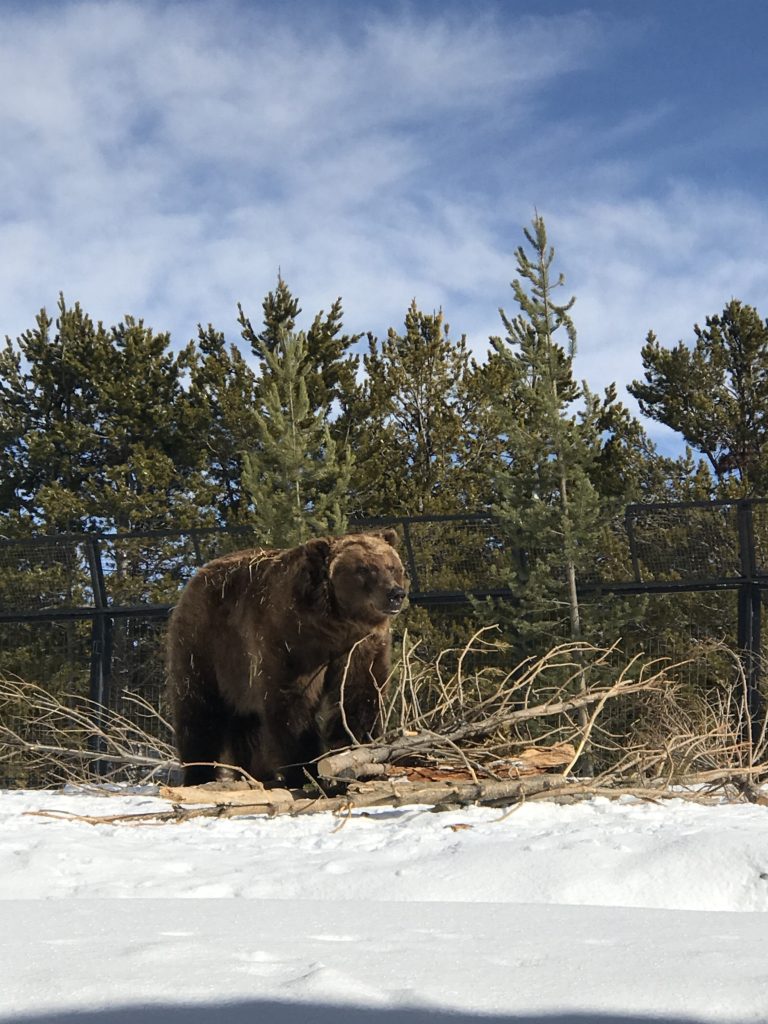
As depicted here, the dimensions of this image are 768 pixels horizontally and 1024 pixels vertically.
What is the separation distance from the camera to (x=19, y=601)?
1177cm

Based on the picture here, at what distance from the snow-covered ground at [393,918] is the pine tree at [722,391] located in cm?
2239

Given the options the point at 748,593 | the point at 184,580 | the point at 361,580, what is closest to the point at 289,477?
the point at 184,580

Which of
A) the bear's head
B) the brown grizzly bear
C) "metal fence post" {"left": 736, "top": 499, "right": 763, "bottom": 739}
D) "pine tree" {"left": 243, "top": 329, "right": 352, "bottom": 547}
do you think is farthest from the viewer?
"pine tree" {"left": 243, "top": 329, "right": 352, "bottom": 547}

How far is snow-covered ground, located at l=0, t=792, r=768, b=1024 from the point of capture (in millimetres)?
1834

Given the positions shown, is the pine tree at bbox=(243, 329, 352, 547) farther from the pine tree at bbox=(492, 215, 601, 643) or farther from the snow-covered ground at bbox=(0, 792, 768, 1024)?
the snow-covered ground at bbox=(0, 792, 768, 1024)

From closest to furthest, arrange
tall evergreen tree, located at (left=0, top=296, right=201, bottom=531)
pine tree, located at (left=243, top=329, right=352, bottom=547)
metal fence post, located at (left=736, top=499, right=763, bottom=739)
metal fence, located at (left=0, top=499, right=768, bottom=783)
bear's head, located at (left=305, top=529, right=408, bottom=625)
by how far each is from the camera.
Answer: bear's head, located at (left=305, top=529, right=408, bottom=625)
metal fence post, located at (left=736, top=499, right=763, bottom=739)
metal fence, located at (left=0, top=499, right=768, bottom=783)
pine tree, located at (left=243, top=329, right=352, bottom=547)
tall evergreen tree, located at (left=0, top=296, right=201, bottom=531)

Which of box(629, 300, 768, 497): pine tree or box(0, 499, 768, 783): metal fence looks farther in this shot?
box(629, 300, 768, 497): pine tree

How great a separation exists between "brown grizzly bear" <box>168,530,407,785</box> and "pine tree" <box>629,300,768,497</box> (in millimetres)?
20991

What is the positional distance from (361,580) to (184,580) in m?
5.68

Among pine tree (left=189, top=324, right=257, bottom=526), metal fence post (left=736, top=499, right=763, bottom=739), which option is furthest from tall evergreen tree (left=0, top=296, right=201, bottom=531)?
metal fence post (left=736, top=499, right=763, bottom=739)

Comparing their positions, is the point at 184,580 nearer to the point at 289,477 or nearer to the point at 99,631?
the point at 99,631

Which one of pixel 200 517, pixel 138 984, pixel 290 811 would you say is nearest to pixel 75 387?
pixel 200 517

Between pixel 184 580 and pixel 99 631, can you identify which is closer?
pixel 99 631

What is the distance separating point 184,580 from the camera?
469 inches
